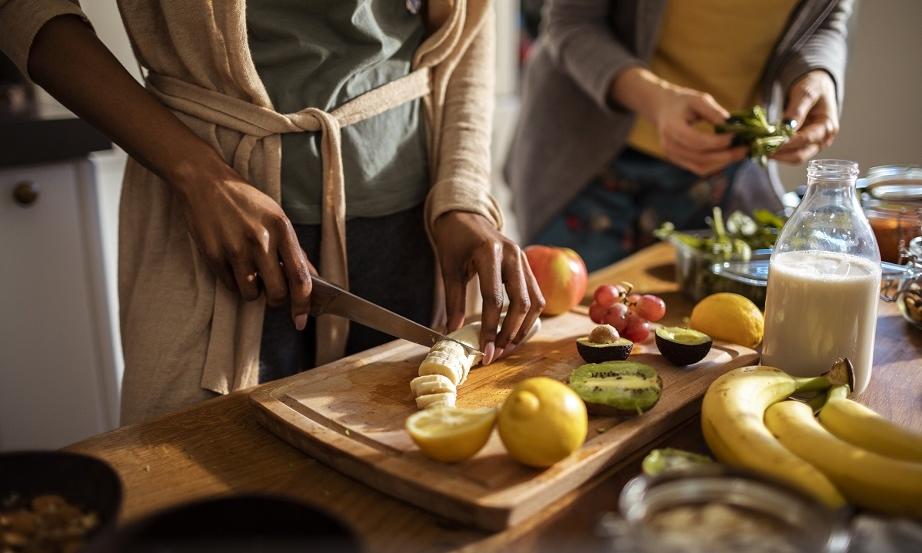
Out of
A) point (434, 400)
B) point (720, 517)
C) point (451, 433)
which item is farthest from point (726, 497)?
point (434, 400)

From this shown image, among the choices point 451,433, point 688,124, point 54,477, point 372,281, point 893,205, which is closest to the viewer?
point 54,477

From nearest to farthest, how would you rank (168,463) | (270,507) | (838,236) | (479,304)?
(270,507) < (168,463) < (838,236) < (479,304)

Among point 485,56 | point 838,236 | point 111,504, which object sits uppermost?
point 485,56

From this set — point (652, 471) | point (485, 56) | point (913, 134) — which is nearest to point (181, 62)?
point (485, 56)

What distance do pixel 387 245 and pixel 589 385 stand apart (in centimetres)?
47

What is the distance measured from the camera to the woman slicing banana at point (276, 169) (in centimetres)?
109

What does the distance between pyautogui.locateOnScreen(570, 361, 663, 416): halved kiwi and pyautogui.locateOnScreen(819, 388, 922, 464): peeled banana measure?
19 centimetres

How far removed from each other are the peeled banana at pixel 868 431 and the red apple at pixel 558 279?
499 millimetres

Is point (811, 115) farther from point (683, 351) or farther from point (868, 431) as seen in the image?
point (868, 431)

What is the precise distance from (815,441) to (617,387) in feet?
0.75

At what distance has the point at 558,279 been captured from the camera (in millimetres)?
1361

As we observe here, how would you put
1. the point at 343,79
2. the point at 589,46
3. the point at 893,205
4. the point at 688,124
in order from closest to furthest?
the point at 343,79
the point at 893,205
the point at 688,124
the point at 589,46

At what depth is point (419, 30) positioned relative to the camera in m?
1.36

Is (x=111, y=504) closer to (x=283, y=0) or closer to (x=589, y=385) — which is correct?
(x=589, y=385)
